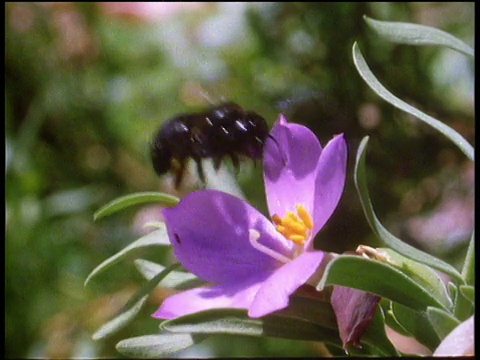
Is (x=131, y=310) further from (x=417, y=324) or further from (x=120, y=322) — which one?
(x=417, y=324)

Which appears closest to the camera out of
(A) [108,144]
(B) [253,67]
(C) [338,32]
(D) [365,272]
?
(D) [365,272]

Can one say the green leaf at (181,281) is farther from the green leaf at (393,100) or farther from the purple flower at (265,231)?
the green leaf at (393,100)

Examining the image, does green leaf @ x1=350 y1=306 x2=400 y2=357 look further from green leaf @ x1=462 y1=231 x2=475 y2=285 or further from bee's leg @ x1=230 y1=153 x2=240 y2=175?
bee's leg @ x1=230 y1=153 x2=240 y2=175

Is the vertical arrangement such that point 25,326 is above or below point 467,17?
below

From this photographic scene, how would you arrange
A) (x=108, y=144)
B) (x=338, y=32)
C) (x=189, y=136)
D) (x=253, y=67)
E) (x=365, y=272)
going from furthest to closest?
(x=108, y=144)
(x=253, y=67)
(x=338, y=32)
(x=189, y=136)
(x=365, y=272)

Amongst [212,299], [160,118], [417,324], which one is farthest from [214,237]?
[160,118]

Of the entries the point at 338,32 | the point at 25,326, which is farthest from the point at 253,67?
the point at 25,326

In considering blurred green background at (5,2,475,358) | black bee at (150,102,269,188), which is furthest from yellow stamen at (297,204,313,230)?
blurred green background at (5,2,475,358)

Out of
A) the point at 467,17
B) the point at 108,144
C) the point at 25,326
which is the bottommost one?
the point at 25,326

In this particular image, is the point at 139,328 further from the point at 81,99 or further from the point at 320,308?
the point at 320,308
